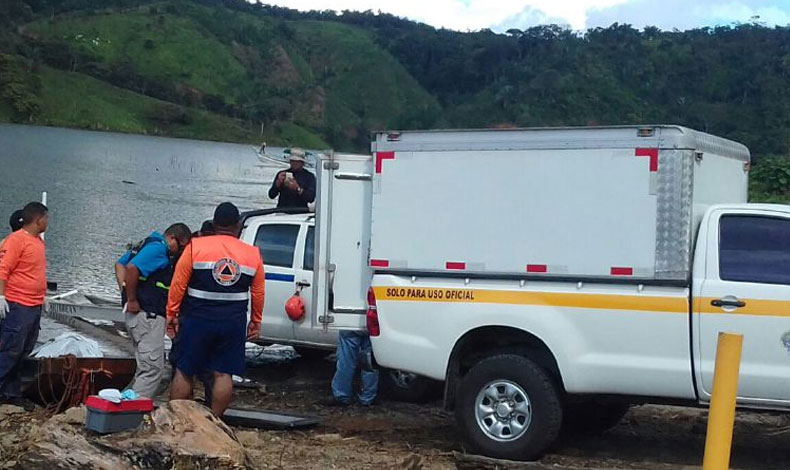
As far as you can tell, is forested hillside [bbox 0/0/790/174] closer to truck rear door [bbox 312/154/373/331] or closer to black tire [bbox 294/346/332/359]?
black tire [bbox 294/346/332/359]

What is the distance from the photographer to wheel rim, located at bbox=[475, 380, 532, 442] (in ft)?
26.8

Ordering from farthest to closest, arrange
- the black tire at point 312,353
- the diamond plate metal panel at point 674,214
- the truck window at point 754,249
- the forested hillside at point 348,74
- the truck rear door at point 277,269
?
→ the forested hillside at point 348,74 → the black tire at point 312,353 → the truck rear door at point 277,269 → the diamond plate metal panel at point 674,214 → the truck window at point 754,249

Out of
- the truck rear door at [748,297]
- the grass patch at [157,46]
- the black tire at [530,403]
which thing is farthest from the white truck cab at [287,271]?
the grass patch at [157,46]

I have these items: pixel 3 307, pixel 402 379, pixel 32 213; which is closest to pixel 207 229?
pixel 32 213

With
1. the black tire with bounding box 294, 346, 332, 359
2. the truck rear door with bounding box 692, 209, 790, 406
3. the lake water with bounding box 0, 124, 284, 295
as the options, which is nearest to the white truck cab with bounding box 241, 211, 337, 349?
the black tire with bounding box 294, 346, 332, 359

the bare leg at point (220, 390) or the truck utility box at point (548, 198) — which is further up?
the truck utility box at point (548, 198)

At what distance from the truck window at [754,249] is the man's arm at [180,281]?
148 inches

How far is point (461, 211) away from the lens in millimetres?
8555

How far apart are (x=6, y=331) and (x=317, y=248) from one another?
9.04 feet

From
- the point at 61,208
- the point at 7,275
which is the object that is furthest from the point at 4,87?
the point at 7,275

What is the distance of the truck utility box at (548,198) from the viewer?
786cm

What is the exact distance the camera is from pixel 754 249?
306 inches

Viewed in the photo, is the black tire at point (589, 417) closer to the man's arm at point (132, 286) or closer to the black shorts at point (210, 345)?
the black shorts at point (210, 345)

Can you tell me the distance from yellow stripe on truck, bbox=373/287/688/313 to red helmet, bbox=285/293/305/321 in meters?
2.72
